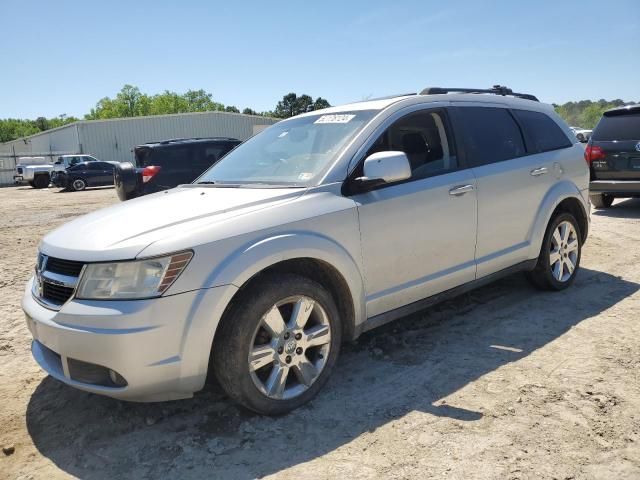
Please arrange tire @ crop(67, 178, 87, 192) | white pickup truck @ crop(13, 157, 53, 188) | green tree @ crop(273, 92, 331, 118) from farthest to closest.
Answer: green tree @ crop(273, 92, 331, 118)
white pickup truck @ crop(13, 157, 53, 188)
tire @ crop(67, 178, 87, 192)

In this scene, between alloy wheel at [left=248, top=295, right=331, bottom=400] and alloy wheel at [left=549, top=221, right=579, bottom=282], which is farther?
alloy wheel at [left=549, top=221, right=579, bottom=282]

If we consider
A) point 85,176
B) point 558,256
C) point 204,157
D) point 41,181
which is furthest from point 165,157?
point 41,181

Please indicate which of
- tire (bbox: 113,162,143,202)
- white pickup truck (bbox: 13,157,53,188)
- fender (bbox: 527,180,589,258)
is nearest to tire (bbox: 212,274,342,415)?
fender (bbox: 527,180,589,258)

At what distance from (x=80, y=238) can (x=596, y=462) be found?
284 centimetres

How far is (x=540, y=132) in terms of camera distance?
4.86 meters

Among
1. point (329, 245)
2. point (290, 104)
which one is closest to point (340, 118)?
point (329, 245)

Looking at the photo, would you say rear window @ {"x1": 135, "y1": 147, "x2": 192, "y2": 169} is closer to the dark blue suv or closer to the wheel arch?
the wheel arch

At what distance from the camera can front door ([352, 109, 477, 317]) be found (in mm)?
3369

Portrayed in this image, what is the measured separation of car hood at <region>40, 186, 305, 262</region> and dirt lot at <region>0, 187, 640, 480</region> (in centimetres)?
101

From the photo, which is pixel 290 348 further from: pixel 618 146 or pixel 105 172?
pixel 105 172

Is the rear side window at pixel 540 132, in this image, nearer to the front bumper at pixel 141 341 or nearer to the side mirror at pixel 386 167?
the side mirror at pixel 386 167

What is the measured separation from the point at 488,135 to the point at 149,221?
2790mm

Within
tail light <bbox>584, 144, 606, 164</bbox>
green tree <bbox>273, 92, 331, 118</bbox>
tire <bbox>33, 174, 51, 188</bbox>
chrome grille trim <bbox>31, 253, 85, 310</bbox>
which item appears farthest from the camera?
green tree <bbox>273, 92, 331, 118</bbox>

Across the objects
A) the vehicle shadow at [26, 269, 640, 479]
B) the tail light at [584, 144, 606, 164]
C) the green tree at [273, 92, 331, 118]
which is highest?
the green tree at [273, 92, 331, 118]
